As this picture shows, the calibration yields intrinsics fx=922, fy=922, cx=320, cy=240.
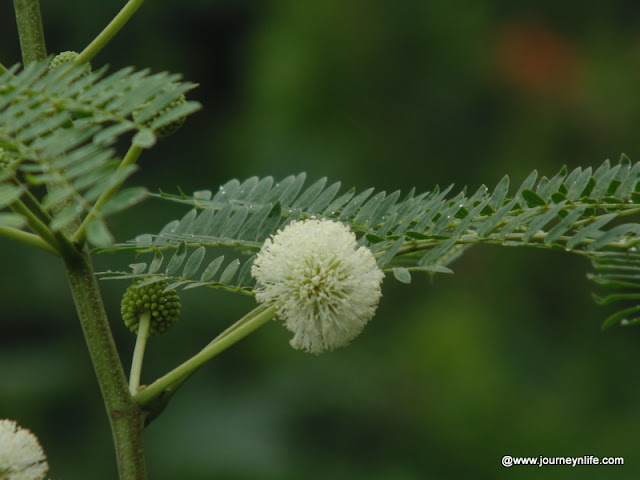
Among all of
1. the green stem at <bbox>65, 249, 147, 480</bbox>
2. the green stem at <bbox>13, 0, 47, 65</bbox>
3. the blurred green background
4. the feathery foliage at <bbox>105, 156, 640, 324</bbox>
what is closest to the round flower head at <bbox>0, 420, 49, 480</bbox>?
the green stem at <bbox>65, 249, 147, 480</bbox>

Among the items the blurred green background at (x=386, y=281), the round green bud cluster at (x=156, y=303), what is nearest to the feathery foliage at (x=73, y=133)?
the round green bud cluster at (x=156, y=303)

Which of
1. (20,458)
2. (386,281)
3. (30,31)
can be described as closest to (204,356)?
(20,458)

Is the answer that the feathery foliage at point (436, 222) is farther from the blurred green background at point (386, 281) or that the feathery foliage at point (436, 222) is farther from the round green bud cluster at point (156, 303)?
the blurred green background at point (386, 281)

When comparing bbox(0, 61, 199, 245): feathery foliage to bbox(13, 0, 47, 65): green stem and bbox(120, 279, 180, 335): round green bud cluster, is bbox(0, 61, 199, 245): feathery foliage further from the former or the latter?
bbox(120, 279, 180, 335): round green bud cluster

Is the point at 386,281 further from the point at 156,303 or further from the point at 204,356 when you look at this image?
the point at 204,356

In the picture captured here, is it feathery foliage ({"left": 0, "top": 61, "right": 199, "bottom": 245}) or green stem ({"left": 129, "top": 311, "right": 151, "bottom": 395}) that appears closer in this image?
feathery foliage ({"left": 0, "top": 61, "right": 199, "bottom": 245})

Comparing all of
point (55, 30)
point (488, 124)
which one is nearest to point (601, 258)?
point (488, 124)

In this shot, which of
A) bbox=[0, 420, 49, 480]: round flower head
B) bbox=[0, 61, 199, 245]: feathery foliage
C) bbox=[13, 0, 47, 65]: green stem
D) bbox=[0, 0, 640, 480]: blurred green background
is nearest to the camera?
bbox=[0, 61, 199, 245]: feathery foliage

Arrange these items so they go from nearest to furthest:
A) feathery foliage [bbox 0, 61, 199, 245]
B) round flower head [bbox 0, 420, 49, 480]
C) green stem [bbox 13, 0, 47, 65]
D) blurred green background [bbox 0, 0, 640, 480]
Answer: feathery foliage [bbox 0, 61, 199, 245], round flower head [bbox 0, 420, 49, 480], green stem [bbox 13, 0, 47, 65], blurred green background [bbox 0, 0, 640, 480]
